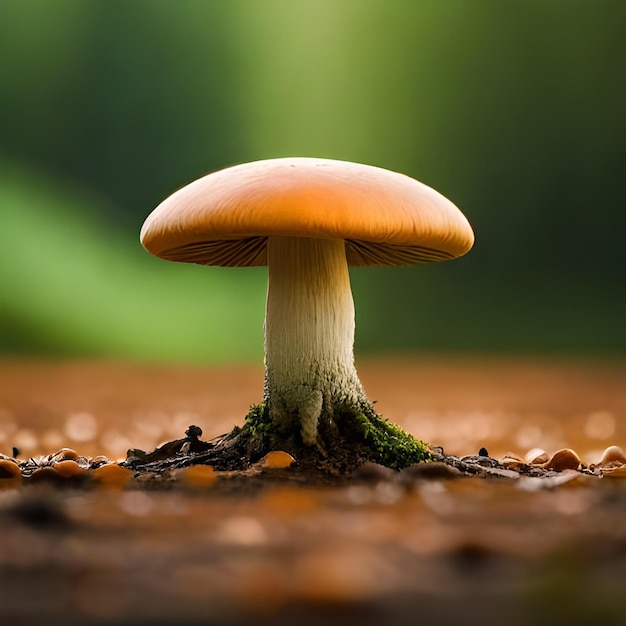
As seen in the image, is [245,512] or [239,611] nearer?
[239,611]

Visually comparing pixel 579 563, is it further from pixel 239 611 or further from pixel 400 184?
pixel 400 184

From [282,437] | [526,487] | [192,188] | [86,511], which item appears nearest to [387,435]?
[282,437]

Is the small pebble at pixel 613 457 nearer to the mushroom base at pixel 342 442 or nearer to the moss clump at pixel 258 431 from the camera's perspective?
the mushroom base at pixel 342 442

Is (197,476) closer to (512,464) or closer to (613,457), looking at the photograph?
(512,464)

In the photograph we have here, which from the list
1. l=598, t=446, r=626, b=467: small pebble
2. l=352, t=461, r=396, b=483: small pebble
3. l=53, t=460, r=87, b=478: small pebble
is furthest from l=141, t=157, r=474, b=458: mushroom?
l=598, t=446, r=626, b=467: small pebble

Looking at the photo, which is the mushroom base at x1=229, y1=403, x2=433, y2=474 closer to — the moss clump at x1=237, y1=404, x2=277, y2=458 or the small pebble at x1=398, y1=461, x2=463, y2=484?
the moss clump at x1=237, y1=404, x2=277, y2=458
